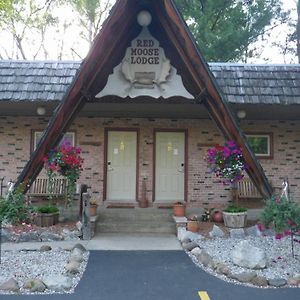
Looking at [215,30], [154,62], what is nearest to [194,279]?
[154,62]

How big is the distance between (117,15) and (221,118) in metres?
2.99

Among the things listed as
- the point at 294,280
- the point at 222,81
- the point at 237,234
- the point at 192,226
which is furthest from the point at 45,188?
the point at 294,280

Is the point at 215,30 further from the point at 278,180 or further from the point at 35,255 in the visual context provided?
the point at 35,255

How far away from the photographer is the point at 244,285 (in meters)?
5.16

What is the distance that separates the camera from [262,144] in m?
11.7

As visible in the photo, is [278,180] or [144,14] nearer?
[144,14]

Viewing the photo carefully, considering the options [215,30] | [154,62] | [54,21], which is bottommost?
[154,62]

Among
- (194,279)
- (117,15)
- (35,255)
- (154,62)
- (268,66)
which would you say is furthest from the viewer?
(268,66)

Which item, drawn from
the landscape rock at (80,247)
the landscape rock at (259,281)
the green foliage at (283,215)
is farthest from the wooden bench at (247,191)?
the landscape rock at (259,281)

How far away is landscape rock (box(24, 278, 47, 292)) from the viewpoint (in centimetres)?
490

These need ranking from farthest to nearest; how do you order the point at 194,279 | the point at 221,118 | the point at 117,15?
the point at 221,118 → the point at 117,15 → the point at 194,279

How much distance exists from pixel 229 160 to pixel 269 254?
214 cm

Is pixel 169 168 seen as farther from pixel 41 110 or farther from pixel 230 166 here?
pixel 41 110

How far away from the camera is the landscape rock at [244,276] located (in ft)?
17.3
